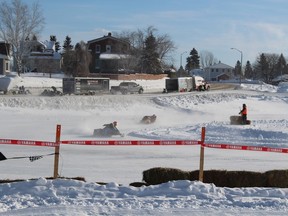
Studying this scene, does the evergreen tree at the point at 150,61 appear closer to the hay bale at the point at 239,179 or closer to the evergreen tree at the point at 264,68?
the evergreen tree at the point at 264,68

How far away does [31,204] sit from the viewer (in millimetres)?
8961

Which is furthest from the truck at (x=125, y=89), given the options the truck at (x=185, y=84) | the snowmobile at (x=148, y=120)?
the snowmobile at (x=148, y=120)

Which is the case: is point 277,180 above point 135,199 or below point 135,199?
above

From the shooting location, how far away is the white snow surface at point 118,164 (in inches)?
352

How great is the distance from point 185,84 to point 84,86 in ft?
68.0

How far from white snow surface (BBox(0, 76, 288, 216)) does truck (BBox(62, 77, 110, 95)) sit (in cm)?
598

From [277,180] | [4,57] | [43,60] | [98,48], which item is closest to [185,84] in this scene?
[4,57]

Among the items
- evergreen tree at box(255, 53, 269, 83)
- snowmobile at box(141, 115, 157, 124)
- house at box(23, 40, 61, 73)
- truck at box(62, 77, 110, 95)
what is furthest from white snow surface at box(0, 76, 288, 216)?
evergreen tree at box(255, 53, 269, 83)

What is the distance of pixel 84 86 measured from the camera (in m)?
60.3

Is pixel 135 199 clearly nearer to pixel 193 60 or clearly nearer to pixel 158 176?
pixel 158 176

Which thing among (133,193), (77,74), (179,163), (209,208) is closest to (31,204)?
(133,193)

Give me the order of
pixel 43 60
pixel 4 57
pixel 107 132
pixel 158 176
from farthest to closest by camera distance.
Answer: pixel 43 60
pixel 4 57
pixel 107 132
pixel 158 176

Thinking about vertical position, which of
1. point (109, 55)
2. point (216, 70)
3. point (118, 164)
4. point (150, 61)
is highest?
point (216, 70)

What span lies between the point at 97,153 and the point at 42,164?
406cm
